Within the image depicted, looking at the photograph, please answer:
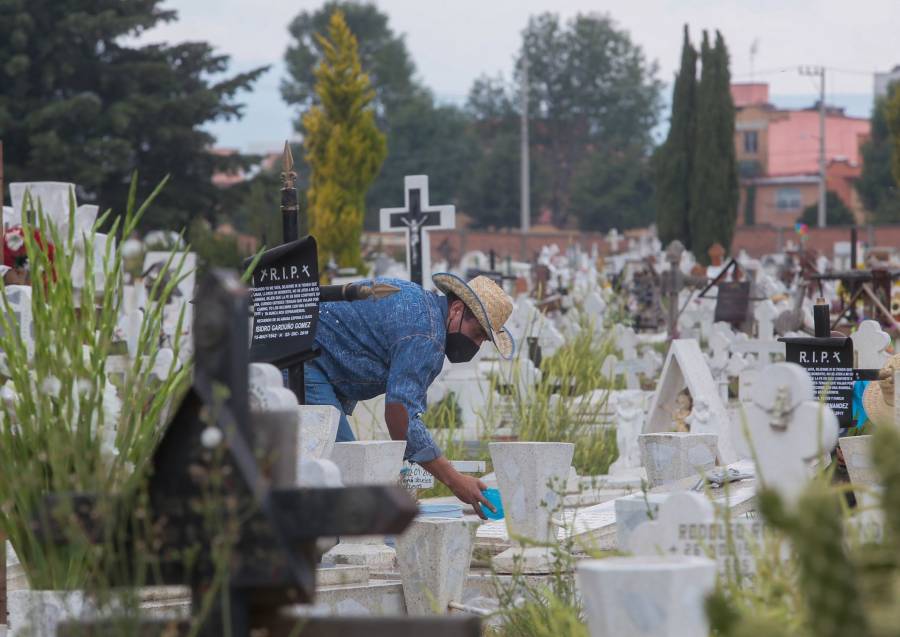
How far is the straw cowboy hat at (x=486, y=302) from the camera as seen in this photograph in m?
5.54

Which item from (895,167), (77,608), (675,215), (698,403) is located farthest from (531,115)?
(77,608)

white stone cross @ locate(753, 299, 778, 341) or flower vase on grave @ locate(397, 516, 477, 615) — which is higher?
white stone cross @ locate(753, 299, 778, 341)

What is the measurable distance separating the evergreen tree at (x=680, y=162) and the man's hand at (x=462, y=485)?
1273 inches

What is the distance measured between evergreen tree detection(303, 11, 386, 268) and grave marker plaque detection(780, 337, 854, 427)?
16.0 metres

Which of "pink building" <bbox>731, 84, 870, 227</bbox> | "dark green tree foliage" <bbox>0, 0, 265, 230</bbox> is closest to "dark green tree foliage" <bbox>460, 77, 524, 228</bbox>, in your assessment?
"pink building" <bbox>731, 84, 870, 227</bbox>

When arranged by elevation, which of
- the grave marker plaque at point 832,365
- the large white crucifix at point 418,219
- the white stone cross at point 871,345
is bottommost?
the grave marker plaque at point 832,365

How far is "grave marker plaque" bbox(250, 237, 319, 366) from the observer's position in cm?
537

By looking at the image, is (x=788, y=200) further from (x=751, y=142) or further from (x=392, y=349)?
(x=392, y=349)

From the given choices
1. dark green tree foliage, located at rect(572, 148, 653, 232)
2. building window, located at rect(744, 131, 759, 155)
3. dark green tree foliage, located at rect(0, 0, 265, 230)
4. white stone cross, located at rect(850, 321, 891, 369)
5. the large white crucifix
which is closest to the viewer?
white stone cross, located at rect(850, 321, 891, 369)

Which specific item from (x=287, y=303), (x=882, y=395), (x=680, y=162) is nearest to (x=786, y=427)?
(x=882, y=395)

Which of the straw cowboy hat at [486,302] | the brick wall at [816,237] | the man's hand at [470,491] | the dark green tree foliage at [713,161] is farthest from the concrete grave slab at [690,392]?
the brick wall at [816,237]

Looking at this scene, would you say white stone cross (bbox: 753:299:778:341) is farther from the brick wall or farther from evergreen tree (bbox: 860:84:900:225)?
evergreen tree (bbox: 860:84:900:225)

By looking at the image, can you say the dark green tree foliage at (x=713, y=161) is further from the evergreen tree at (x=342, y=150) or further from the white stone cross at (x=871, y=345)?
the white stone cross at (x=871, y=345)

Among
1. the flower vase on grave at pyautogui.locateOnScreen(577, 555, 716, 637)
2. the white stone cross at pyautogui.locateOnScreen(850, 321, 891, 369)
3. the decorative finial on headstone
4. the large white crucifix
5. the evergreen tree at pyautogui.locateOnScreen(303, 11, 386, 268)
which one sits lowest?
the flower vase on grave at pyautogui.locateOnScreen(577, 555, 716, 637)
